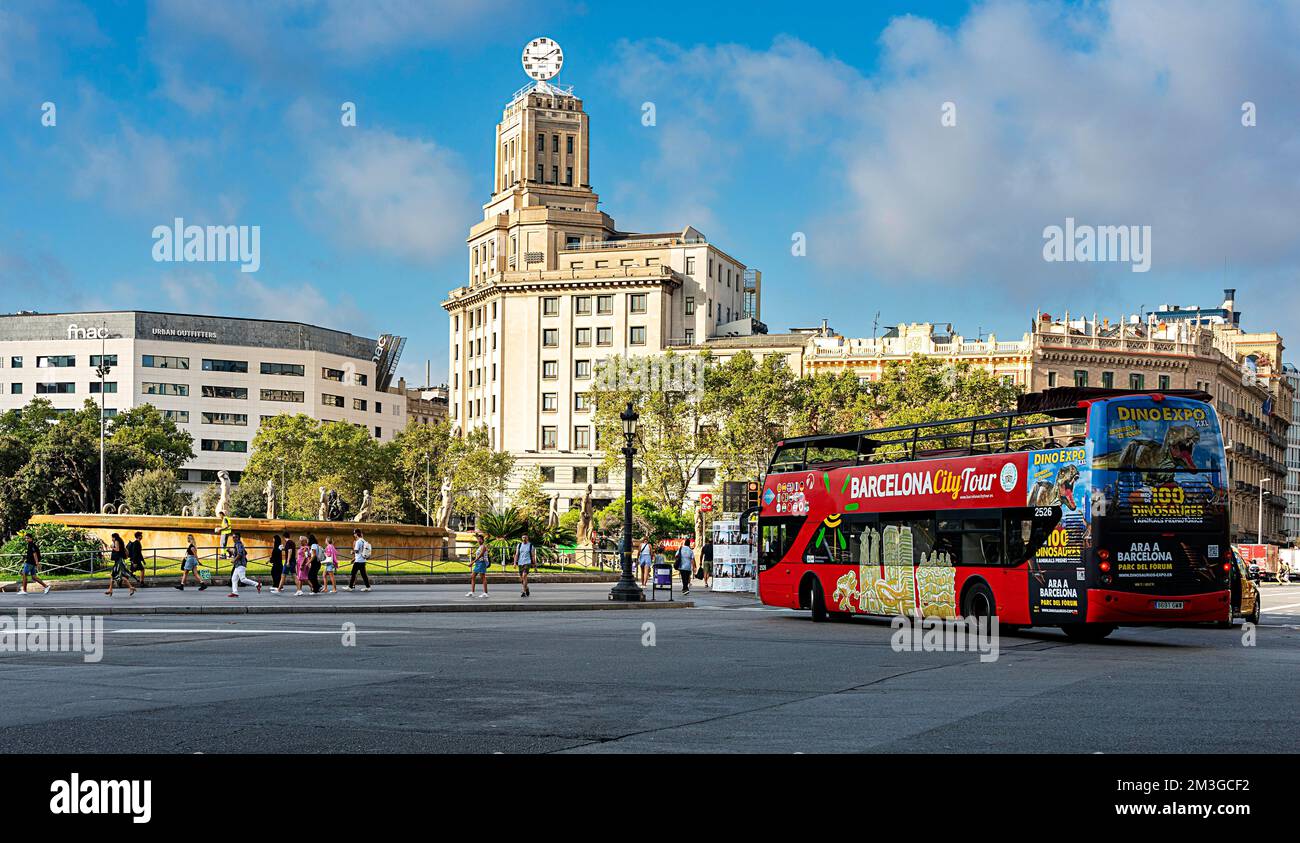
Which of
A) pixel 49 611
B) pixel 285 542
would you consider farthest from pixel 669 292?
pixel 49 611

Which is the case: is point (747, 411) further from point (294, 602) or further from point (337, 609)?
point (337, 609)

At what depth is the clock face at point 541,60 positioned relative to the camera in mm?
123188

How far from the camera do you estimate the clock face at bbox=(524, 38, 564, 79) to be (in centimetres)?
12319

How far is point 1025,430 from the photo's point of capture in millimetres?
22266

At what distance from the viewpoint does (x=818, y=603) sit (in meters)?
27.9

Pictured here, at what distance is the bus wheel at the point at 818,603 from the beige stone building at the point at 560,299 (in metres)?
76.3

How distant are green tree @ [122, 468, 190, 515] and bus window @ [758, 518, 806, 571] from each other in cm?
5430

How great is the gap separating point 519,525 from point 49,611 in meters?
29.2

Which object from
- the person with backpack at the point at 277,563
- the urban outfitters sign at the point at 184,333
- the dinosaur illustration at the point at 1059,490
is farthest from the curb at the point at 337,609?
the urban outfitters sign at the point at 184,333

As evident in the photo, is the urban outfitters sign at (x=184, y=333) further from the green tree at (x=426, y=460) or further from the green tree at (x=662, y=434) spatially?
the green tree at (x=662, y=434)

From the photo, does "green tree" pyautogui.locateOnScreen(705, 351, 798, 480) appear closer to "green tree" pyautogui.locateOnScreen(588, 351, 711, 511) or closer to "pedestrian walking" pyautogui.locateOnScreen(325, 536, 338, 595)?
"green tree" pyautogui.locateOnScreen(588, 351, 711, 511)

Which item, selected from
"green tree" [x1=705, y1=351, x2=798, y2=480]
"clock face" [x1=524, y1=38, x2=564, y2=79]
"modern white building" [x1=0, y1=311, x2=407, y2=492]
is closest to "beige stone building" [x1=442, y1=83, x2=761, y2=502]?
"clock face" [x1=524, y1=38, x2=564, y2=79]
